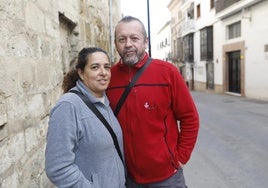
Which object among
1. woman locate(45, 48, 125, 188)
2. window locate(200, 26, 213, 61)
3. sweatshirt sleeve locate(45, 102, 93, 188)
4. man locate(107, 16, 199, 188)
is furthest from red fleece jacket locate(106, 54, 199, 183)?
window locate(200, 26, 213, 61)

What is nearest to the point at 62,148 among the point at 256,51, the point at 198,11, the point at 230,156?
the point at 230,156

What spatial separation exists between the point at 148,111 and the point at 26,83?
0.93 m

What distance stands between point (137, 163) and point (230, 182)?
2.75 meters

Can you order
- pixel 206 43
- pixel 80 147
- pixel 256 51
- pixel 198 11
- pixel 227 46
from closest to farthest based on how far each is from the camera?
1. pixel 80 147
2. pixel 256 51
3. pixel 227 46
4. pixel 206 43
5. pixel 198 11

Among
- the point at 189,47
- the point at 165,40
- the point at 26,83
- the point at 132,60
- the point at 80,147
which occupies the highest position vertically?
the point at 165,40

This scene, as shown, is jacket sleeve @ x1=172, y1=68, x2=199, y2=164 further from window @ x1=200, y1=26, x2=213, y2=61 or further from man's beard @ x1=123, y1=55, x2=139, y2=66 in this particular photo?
window @ x1=200, y1=26, x2=213, y2=61

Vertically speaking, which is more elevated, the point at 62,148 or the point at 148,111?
the point at 148,111

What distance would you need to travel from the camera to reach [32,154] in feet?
7.95

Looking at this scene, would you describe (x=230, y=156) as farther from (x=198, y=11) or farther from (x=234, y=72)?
(x=198, y=11)

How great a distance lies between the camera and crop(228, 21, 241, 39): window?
717 inches

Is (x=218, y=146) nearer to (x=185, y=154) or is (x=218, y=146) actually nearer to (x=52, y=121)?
(x=185, y=154)

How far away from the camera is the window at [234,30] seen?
1821 centimetres

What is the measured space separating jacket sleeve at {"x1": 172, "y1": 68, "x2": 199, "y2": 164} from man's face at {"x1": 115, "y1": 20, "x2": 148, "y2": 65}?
1.03ft

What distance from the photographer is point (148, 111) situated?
215 centimetres
